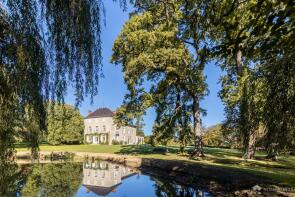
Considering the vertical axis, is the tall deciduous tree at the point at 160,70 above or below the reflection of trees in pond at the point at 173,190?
above

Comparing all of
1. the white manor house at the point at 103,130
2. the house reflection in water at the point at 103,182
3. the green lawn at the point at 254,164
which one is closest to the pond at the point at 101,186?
the house reflection in water at the point at 103,182

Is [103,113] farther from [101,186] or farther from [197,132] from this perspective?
[101,186]

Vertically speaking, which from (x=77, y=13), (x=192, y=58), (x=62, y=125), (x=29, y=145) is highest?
(x=192, y=58)

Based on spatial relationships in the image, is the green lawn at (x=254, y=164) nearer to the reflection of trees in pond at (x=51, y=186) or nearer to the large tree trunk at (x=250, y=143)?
the large tree trunk at (x=250, y=143)

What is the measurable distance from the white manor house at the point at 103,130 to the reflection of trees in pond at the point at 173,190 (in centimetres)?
4640

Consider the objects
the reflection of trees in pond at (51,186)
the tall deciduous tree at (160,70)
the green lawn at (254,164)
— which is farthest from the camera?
the tall deciduous tree at (160,70)

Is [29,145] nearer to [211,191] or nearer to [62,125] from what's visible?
[62,125]

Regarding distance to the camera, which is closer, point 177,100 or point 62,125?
point 62,125

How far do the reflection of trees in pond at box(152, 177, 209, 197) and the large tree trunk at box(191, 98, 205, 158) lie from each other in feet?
30.0

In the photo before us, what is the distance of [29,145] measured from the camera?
434cm

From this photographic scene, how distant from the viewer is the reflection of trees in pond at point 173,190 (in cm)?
1551

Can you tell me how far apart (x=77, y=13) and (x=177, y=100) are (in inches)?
1037

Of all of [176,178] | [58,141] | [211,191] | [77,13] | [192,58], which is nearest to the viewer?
[77,13]

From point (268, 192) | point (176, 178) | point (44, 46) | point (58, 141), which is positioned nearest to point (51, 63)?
point (44, 46)
